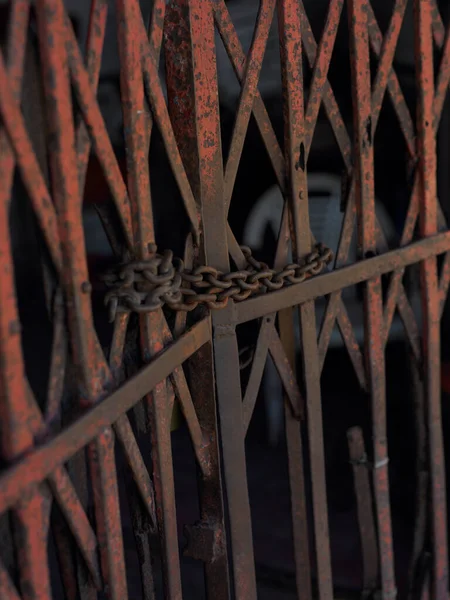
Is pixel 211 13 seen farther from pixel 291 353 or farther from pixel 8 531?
pixel 8 531

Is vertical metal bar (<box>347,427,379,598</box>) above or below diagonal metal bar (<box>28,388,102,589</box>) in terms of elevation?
below

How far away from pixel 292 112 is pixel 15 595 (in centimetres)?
135

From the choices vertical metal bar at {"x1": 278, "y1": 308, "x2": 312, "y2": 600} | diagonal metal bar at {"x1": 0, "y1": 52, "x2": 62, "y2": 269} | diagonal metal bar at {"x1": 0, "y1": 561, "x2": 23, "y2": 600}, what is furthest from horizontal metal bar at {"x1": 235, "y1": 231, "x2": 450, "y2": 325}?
diagonal metal bar at {"x1": 0, "y1": 561, "x2": 23, "y2": 600}

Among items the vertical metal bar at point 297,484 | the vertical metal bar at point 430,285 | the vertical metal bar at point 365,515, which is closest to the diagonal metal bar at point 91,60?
the vertical metal bar at point 297,484

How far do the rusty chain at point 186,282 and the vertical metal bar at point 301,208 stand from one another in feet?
0.29

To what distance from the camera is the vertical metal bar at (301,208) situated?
68.6 inches

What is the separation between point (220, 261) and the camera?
1.62m

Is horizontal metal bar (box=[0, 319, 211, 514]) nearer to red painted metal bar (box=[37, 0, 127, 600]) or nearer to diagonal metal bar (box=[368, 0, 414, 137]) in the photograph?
red painted metal bar (box=[37, 0, 127, 600])

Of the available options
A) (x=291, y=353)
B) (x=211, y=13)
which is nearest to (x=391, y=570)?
(x=291, y=353)

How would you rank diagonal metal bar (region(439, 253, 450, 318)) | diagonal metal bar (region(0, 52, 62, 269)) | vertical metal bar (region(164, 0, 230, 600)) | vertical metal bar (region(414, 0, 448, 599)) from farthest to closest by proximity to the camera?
1. diagonal metal bar (region(439, 253, 450, 318))
2. vertical metal bar (region(414, 0, 448, 599))
3. vertical metal bar (region(164, 0, 230, 600))
4. diagonal metal bar (region(0, 52, 62, 269))

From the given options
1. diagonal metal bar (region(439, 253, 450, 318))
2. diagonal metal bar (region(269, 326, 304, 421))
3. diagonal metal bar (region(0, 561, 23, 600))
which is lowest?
diagonal metal bar (region(0, 561, 23, 600))

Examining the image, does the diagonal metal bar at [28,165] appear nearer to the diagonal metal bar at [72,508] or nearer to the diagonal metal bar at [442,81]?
the diagonal metal bar at [72,508]

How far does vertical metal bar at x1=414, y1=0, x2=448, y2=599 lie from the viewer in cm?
216

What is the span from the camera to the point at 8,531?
1.33 meters
